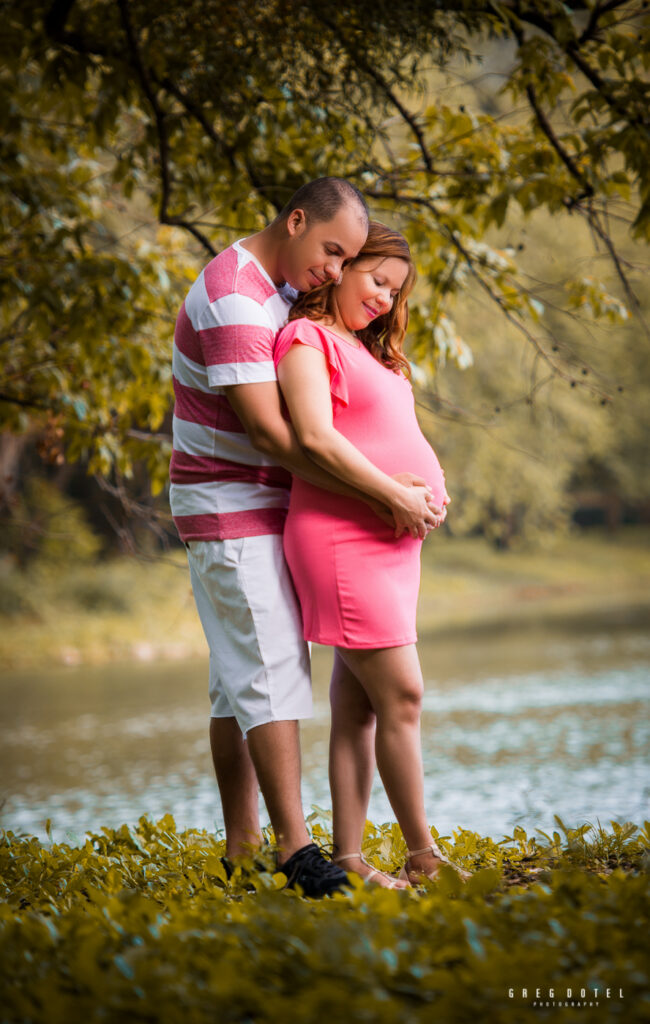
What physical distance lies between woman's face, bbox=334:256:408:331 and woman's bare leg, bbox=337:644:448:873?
3.32ft

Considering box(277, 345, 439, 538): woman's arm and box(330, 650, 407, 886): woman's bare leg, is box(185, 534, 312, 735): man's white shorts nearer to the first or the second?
box(330, 650, 407, 886): woman's bare leg

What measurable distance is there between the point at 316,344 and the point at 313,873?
1.51 meters

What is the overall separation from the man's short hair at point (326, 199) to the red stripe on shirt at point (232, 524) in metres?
0.90

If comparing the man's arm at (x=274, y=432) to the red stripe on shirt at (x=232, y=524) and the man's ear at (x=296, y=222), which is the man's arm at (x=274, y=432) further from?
the man's ear at (x=296, y=222)

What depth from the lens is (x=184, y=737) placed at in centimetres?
1092

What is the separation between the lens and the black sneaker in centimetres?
277

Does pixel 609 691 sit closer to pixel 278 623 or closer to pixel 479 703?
pixel 479 703

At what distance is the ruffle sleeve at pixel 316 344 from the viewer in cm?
291

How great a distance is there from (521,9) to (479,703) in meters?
8.96

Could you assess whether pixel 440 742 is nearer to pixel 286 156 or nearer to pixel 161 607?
pixel 286 156

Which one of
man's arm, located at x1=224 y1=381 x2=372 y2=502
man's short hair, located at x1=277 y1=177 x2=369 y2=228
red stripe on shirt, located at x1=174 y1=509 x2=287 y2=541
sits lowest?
red stripe on shirt, located at x1=174 y1=509 x2=287 y2=541

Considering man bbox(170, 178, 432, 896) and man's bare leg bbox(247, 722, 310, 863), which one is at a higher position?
man bbox(170, 178, 432, 896)

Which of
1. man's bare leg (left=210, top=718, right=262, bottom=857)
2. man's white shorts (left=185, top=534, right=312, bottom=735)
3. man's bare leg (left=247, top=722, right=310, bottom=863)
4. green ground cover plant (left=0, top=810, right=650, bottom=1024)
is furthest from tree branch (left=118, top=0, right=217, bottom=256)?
green ground cover plant (left=0, top=810, right=650, bottom=1024)

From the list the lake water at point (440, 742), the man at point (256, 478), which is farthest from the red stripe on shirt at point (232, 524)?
the lake water at point (440, 742)
